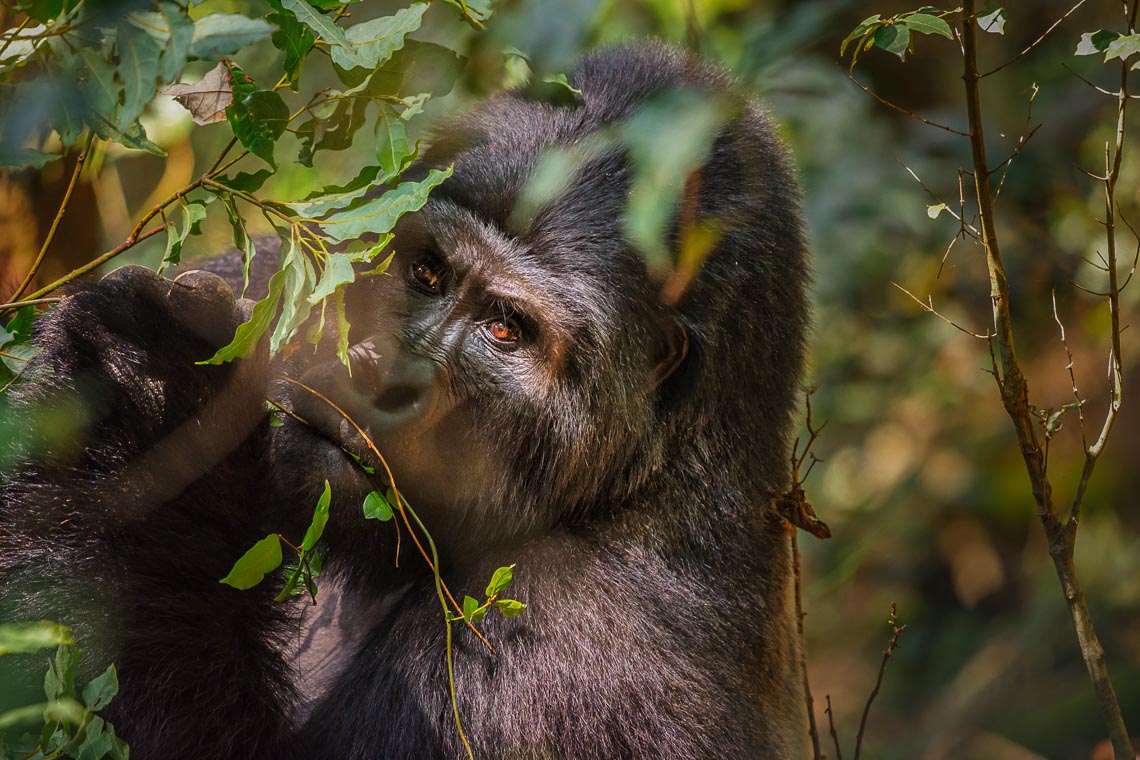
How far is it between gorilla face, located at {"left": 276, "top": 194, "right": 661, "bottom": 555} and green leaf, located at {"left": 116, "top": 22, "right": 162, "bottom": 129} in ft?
4.15

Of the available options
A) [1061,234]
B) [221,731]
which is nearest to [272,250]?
[221,731]

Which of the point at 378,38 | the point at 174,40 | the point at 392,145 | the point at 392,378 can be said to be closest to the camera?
the point at 174,40

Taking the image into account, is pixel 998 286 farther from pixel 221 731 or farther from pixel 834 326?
pixel 834 326

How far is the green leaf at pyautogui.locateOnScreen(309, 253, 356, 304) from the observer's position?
229 cm

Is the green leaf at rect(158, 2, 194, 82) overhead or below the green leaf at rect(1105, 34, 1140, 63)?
below

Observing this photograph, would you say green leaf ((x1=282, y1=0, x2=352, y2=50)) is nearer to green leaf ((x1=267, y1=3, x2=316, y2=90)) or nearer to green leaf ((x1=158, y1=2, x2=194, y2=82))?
green leaf ((x1=267, y1=3, x2=316, y2=90))

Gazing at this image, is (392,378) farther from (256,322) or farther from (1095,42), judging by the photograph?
(1095,42)

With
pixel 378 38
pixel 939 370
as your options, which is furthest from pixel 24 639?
pixel 939 370

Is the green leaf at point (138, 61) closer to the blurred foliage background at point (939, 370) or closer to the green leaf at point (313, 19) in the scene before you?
the green leaf at point (313, 19)

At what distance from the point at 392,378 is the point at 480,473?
0.42 m

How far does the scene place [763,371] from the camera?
3.26 m

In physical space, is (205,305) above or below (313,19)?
below

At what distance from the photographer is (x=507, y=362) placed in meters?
3.12

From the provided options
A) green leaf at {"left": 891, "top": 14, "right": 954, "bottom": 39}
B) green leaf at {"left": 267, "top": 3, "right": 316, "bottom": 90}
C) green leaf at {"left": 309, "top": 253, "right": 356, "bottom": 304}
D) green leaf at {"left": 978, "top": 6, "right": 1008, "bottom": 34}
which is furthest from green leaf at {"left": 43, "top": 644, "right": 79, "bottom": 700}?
green leaf at {"left": 978, "top": 6, "right": 1008, "bottom": 34}
